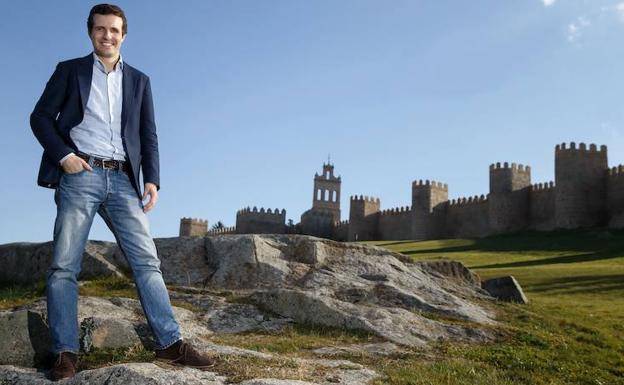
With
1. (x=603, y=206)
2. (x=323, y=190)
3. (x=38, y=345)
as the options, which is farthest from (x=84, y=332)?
(x=323, y=190)

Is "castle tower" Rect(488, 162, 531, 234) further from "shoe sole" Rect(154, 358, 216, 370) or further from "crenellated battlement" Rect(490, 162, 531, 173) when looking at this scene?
"shoe sole" Rect(154, 358, 216, 370)

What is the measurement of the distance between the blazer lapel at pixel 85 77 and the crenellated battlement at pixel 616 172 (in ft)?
168

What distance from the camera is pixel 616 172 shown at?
50812mm

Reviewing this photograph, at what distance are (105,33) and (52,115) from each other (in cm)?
75

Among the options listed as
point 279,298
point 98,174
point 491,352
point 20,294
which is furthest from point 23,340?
point 491,352

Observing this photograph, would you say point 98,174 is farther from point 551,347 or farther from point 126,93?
point 551,347

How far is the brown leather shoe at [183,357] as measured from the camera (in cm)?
498

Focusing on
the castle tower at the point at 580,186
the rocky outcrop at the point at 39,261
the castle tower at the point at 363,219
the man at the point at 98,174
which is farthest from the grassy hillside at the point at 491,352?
the castle tower at the point at 363,219

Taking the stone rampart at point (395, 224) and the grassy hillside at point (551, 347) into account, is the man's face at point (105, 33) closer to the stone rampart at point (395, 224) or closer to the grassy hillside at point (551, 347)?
the grassy hillside at point (551, 347)

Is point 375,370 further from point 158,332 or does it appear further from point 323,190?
point 323,190

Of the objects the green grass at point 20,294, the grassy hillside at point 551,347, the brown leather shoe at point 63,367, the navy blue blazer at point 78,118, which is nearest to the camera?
the brown leather shoe at point 63,367

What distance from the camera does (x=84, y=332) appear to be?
5.67 metres

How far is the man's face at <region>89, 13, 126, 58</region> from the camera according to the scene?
5.28 metres

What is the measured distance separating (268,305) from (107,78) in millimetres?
3844
